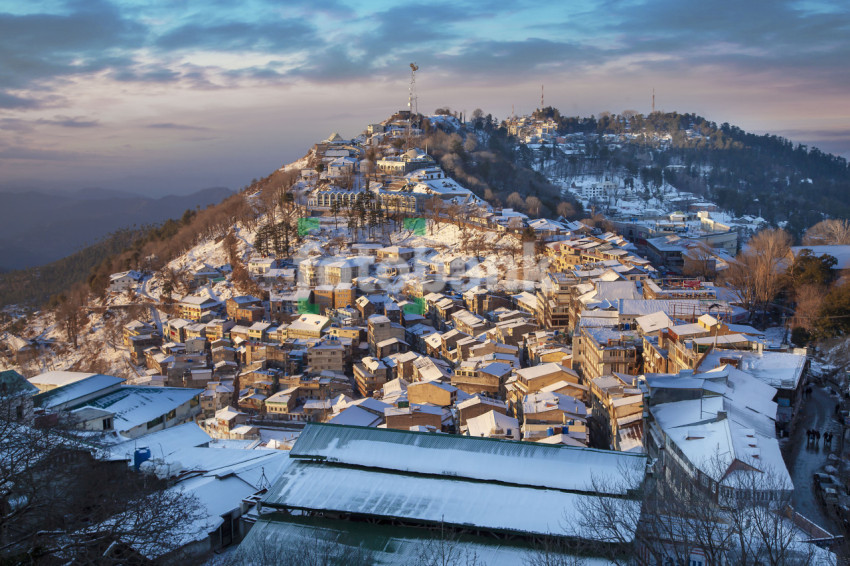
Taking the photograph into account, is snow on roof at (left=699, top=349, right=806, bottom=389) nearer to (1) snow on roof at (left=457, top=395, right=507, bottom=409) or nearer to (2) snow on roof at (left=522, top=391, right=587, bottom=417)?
(2) snow on roof at (left=522, top=391, right=587, bottom=417)

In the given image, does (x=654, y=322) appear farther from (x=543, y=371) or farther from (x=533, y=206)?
(x=533, y=206)

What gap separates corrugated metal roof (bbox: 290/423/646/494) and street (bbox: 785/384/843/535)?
225cm

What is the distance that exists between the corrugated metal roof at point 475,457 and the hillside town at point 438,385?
0.08 feet

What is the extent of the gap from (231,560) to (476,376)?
8570 mm

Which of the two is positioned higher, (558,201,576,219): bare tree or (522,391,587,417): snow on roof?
(558,201,576,219): bare tree

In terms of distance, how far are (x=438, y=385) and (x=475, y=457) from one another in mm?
6152

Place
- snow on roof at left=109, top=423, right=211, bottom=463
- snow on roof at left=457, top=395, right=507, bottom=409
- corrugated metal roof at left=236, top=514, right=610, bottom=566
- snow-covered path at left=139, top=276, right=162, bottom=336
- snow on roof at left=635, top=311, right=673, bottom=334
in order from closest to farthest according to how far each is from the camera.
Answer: corrugated metal roof at left=236, top=514, right=610, bottom=566 < snow on roof at left=109, top=423, right=211, bottom=463 < snow on roof at left=457, top=395, right=507, bottom=409 < snow on roof at left=635, top=311, right=673, bottom=334 < snow-covered path at left=139, top=276, right=162, bottom=336

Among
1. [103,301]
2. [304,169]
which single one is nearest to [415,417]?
[103,301]

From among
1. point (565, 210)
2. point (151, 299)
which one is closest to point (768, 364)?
point (565, 210)

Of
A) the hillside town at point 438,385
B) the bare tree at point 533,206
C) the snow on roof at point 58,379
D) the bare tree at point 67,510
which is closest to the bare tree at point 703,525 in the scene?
the hillside town at point 438,385

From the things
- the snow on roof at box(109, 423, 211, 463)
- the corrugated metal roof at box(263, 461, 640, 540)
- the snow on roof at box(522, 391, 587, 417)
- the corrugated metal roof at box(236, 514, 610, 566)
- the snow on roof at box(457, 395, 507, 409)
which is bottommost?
the snow on roof at box(457, 395, 507, 409)

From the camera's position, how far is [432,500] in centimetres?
656

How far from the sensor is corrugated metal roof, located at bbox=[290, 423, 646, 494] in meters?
6.69

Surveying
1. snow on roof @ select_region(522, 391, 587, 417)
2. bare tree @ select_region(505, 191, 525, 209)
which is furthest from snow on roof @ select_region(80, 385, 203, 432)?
bare tree @ select_region(505, 191, 525, 209)
